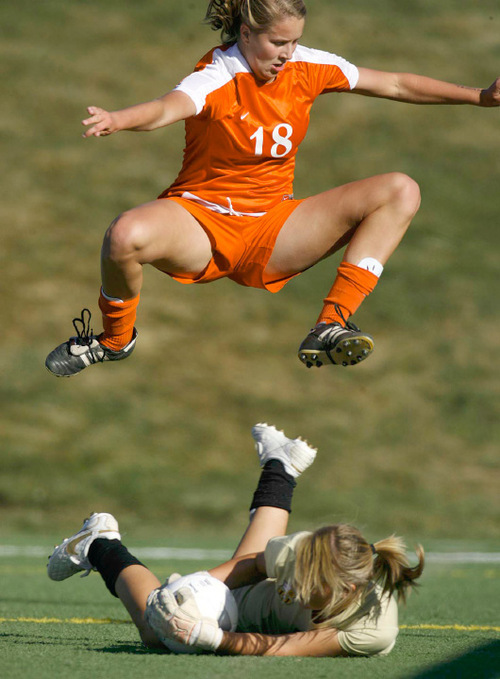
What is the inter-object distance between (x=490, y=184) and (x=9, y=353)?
268 inches

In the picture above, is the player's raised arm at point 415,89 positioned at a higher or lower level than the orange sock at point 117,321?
higher

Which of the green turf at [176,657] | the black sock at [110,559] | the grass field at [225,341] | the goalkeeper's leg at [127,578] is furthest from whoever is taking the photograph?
the grass field at [225,341]

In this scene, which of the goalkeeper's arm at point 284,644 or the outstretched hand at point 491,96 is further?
the outstretched hand at point 491,96

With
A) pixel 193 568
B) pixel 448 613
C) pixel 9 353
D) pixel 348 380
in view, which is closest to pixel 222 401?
pixel 348 380

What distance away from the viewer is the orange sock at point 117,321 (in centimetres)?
375

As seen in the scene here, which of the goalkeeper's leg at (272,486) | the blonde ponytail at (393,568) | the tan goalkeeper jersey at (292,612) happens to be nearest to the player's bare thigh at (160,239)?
the goalkeeper's leg at (272,486)

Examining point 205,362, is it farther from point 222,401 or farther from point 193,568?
point 193,568

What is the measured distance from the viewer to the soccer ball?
3.04 m

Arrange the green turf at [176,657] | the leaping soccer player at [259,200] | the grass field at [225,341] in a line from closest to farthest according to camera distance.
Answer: the green turf at [176,657] → the leaping soccer player at [259,200] → the grass field at [225,341]

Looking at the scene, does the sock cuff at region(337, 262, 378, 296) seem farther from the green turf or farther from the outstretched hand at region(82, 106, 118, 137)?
the green turf

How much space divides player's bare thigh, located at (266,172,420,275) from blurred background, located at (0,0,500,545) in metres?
5.58

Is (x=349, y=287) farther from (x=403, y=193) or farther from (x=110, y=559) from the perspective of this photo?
(x=110, y=559)

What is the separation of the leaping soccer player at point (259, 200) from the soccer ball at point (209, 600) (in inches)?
32.5

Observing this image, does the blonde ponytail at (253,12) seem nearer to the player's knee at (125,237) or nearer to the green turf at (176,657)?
the player's knee at (125,237)
